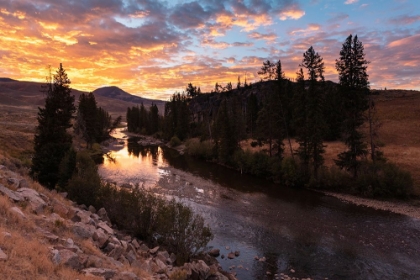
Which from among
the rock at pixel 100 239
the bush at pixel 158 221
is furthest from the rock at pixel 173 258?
the rock at pixel 100 239

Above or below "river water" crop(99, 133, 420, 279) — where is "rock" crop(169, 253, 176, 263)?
above

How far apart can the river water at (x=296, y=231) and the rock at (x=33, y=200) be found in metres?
11.4

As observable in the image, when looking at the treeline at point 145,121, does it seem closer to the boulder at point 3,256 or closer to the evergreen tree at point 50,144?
the evergreen tree at point 50,144

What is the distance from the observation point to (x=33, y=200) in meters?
15.6

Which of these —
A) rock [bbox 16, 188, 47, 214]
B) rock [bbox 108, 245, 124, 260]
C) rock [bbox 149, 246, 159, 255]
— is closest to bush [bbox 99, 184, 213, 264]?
rock [bbox 149, 246, 159, 255]

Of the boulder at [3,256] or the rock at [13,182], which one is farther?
the rock at [13,182]

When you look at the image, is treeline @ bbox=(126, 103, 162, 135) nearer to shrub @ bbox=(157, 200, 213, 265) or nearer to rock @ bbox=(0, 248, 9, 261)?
shrub @ bbox=(157, 200, 213, 265)

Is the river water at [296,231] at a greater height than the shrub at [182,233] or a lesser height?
lesser

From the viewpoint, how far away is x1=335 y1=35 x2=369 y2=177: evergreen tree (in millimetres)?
36844

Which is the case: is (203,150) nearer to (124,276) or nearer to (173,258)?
(173,258)

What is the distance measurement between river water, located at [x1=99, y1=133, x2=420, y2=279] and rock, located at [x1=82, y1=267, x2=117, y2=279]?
33.2 ft

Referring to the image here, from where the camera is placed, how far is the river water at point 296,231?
19.2 meters

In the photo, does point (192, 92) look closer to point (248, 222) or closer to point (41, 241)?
point (248, 222)

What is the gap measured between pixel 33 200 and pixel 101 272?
8173mm
